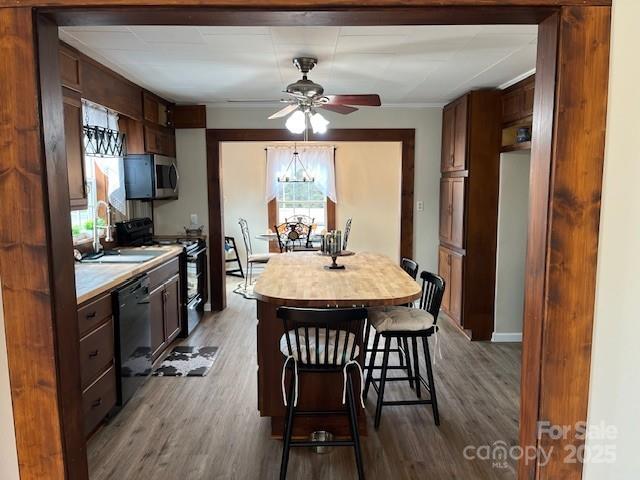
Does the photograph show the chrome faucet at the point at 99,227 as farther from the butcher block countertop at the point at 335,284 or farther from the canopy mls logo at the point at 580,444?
the canopy mls logo at the point at 580,444

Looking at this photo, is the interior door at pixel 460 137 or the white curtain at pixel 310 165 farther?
the white curtain at pixel 310 165

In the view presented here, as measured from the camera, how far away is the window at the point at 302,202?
25.3 feet

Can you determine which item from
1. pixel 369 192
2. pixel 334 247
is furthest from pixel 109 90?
pixel 369 192

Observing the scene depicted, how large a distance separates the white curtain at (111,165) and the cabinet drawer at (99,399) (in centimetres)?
192

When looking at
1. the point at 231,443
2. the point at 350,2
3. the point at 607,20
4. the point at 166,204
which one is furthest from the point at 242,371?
the point at 607,20

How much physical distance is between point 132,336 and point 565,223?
2705 mm

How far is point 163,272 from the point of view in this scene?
12.4 ft

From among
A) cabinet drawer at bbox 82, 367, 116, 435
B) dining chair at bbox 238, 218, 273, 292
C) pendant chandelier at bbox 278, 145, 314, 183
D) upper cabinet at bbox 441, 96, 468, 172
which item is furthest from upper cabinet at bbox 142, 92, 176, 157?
upper cabinet at bbox 441, 96, 468, 172

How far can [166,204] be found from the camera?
5129 mm

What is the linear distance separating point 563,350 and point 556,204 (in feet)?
1.47

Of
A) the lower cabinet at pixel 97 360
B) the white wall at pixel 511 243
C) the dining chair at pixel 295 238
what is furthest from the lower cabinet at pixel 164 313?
the white wall at pixel 511 243

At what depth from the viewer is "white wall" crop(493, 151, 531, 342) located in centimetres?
413

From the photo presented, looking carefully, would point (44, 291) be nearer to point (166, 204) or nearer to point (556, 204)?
point (556, 204)

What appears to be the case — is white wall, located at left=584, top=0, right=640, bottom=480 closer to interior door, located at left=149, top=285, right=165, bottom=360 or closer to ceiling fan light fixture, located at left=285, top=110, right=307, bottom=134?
ceiling fan light fixture, located at left=285, top=110, right=307, bottom=134
